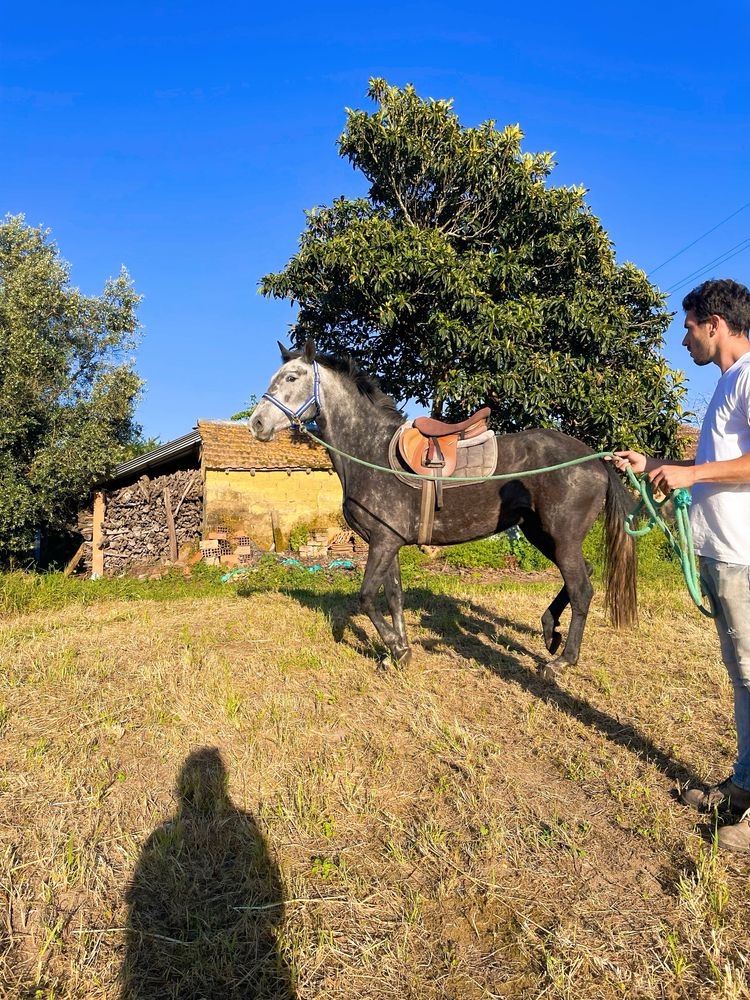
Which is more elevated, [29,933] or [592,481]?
[592,481]

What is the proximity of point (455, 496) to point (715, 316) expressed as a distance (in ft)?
9.22

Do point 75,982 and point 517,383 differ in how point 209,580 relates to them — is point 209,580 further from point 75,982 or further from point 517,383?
point 75,982

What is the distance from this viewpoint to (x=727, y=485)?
272cm

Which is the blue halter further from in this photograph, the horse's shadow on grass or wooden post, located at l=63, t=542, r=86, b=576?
wooden post, located at l=63, t=542, r=86, b=576

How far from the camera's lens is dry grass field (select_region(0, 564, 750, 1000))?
2123 mm

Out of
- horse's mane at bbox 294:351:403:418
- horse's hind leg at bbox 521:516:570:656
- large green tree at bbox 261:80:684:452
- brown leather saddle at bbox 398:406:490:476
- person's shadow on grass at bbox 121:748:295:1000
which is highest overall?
large green tree at bbox 261:80:684:452

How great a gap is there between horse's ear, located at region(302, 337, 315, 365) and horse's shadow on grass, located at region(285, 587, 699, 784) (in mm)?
2832

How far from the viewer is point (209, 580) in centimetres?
1455

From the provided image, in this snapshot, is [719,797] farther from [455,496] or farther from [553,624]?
[455,496]

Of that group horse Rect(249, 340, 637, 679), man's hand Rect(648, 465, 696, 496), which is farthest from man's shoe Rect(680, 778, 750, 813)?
horse Rect(249, 340, 637, 679)

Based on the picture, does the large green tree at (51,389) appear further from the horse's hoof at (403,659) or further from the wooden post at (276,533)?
the horse's hoof at (403,659)

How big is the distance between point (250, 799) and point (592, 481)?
3808mm

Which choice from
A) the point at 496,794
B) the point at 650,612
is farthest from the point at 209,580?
the point at 496,794

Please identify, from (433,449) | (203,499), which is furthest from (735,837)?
(203,499)
